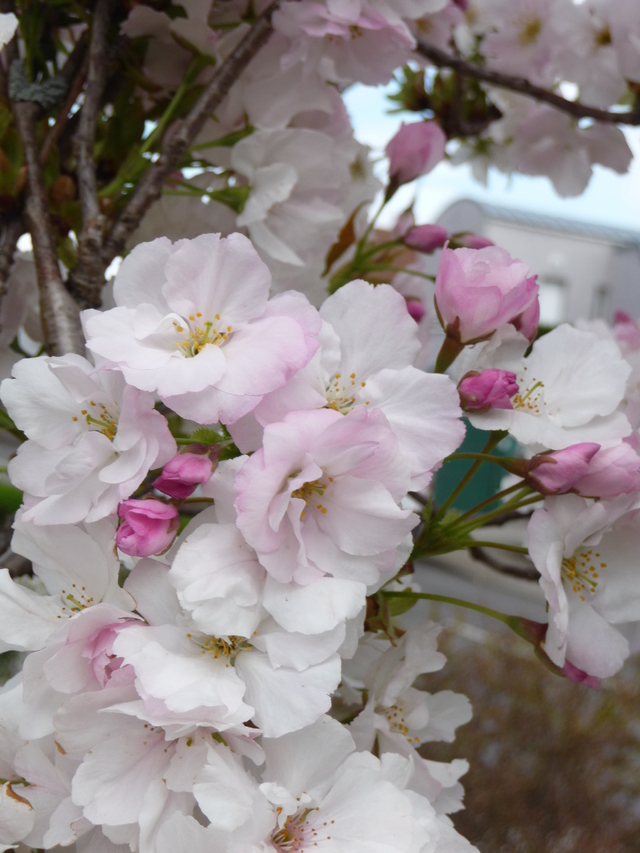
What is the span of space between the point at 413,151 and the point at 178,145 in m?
0.27

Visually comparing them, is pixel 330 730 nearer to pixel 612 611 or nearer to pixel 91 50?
pixel 612 611

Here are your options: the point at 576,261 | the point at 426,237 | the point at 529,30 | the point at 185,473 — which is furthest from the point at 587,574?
the point at 576,261

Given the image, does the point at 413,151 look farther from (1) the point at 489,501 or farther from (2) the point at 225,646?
(2) the point at 225,646

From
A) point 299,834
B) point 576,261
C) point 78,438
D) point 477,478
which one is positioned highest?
point 78,438

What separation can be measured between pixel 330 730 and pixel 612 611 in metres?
0.16

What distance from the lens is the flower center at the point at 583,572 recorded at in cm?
40

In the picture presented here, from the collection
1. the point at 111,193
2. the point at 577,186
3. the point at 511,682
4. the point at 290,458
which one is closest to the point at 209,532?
the point at 290,458

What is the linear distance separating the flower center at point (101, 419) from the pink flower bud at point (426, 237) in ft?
1.21

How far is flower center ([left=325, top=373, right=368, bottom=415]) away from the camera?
35cm

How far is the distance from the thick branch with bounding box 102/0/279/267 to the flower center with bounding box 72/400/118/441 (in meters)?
0.16

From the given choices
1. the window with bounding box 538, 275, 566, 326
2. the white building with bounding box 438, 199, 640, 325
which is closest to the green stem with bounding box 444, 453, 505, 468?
the white building with bounding box 438, 199, 640, 325

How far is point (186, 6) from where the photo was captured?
52 centimetres

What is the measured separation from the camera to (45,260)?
47 cm

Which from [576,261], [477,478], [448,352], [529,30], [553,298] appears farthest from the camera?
[553,298]
